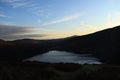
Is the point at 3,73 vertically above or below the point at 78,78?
above

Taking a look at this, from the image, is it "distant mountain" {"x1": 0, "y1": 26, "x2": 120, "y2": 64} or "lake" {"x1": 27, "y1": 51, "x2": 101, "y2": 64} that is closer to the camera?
"lake" {"x1": 27, "y1": 51, "x2": 101, "y2": 64}

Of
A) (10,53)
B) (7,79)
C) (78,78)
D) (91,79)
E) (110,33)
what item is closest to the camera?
(7,79)

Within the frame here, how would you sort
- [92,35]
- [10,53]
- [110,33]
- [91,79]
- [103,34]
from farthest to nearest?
[92,35], [103,34], [110,33], [10,53], [91,79]

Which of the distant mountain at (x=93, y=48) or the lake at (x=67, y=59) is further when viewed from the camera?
the distant mountain at (x=93, y=48)

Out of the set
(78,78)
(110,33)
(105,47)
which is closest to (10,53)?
(105,47)

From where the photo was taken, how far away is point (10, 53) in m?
119

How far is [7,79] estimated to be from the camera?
15.4 metres

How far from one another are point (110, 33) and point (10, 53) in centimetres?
5469

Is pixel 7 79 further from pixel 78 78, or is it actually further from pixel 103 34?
pixel 103 34

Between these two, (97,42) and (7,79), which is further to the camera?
(97,42)

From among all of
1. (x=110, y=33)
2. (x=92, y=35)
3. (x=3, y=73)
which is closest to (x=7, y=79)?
(x=3, y=73)

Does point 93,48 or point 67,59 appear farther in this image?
point 93,48

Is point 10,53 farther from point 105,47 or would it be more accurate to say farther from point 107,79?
point 107,79

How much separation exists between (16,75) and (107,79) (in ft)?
20.1
